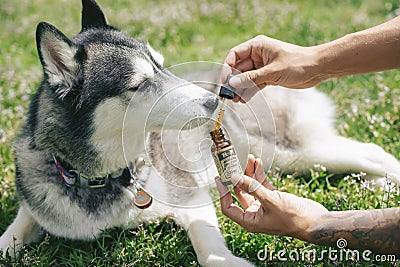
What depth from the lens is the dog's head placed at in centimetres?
270

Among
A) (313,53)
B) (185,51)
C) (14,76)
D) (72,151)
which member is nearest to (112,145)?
(72,151)

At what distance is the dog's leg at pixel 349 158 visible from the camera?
11.7 ft

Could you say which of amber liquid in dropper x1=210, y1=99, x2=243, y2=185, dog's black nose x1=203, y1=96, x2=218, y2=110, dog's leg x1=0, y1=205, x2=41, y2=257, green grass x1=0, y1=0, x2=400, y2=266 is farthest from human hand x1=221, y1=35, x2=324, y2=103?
dog's leg x1=0, y1=205, x2=41, y2=257

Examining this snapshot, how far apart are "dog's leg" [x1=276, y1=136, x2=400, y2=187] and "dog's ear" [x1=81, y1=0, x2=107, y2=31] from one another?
1663 millimetres

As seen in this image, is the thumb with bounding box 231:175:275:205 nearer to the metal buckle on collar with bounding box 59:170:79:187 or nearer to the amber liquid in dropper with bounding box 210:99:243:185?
the amber liquid in dropper with bounding box 210:99:243:185

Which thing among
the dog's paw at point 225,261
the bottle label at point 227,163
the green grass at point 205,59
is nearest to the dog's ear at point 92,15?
the green grass at point 205,59

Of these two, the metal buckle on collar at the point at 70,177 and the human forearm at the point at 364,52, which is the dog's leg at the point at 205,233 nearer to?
the metal buckle on collar at the point at 70,177

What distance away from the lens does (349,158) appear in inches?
144

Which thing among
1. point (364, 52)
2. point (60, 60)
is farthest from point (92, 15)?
point (364, 52)

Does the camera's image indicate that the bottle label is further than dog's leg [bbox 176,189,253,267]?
No

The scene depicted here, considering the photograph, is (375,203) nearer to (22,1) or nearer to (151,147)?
(151,147)

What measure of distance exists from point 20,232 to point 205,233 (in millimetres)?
1119

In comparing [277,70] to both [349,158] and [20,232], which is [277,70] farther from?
[20,232]

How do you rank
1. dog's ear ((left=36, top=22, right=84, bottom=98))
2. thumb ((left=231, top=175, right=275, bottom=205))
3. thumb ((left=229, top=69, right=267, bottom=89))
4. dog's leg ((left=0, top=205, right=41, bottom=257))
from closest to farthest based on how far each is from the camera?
thumb ((left=231, top=175, right=275, bottom=205))
dog's ear ((left=36, top=22, right=84, bottom=98))
thumb ((left=229, top=69, right=267, bottom=89))
dog's leg ((left=0, top=205, right=41, bottom=257))
